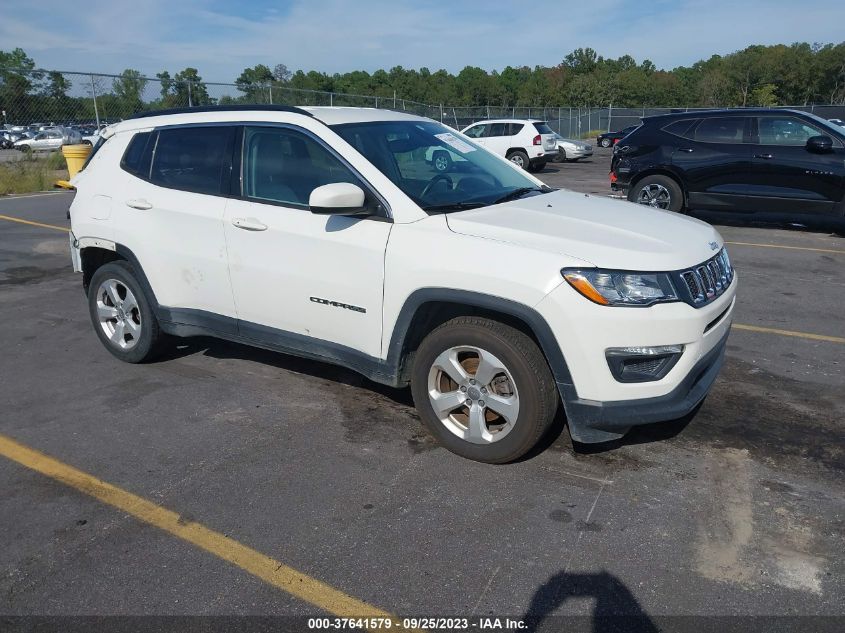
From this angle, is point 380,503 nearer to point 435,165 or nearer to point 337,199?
point 337,199

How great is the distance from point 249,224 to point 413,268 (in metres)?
1.21

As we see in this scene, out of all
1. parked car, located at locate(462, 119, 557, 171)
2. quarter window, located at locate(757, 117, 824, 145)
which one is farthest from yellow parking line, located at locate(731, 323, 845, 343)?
parked car, located at locate(462, 119, 557, 171)

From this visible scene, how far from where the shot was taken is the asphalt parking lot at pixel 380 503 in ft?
9.12

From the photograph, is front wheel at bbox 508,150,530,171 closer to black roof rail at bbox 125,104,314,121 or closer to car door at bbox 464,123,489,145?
car door at bbox 464,123,489,145

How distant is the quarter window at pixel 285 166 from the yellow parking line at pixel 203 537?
73.6 inches

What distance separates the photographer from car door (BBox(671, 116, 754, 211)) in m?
10.6

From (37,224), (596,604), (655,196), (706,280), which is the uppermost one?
(706,280)

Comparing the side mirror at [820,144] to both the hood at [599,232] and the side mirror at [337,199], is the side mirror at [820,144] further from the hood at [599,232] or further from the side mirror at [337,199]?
the side mirror at [337,199]

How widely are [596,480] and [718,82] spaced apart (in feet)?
273

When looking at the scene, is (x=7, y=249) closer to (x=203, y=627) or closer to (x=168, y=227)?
(x=168, y=227)

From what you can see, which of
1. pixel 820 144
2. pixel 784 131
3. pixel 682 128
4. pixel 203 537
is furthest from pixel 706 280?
pixel 682 128

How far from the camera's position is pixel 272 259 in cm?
422

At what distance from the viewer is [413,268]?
145 inches

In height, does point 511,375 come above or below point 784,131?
below
